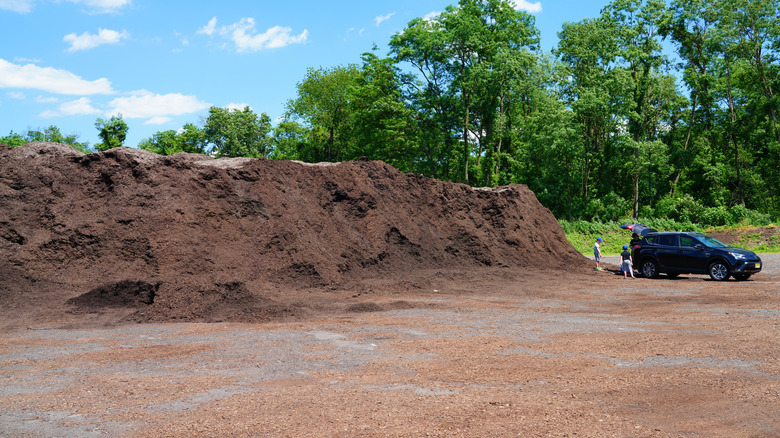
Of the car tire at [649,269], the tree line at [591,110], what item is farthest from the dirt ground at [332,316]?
the tree line at [591,110]

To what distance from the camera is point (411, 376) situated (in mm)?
7352

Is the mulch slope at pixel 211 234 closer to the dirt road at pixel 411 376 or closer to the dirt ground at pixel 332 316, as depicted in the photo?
the dirt ground at pixel 332 316

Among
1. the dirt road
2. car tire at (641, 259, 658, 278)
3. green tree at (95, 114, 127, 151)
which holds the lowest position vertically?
the dirt road

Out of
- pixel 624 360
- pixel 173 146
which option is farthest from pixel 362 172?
pixel 173 146

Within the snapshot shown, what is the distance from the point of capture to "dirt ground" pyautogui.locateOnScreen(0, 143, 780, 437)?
5844 mm

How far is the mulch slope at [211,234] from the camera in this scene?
14516mm

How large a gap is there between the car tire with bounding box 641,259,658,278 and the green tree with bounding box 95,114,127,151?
54275 millimetres

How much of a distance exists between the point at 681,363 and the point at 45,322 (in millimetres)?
12915

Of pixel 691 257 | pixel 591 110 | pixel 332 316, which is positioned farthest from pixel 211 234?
pixel 591 110

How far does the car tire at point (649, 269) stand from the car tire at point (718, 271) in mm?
1957

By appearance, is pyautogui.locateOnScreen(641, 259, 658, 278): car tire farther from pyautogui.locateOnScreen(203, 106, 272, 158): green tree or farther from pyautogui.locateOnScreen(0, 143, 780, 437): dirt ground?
pyautogui.locateOnScreen(203, 106, 272, 158): green tree

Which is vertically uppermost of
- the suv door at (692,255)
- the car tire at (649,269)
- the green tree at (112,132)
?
the green tree at (112,132)

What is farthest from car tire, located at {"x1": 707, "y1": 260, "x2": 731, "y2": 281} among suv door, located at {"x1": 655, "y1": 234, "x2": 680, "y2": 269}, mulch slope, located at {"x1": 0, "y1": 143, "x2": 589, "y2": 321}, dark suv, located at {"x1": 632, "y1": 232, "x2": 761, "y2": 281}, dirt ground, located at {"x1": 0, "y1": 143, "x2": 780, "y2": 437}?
mulch slope, located at {"x1": 0, "y1": 143, "x2": 589, "y2": 321}

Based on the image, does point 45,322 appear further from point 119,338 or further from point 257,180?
point 257,180
